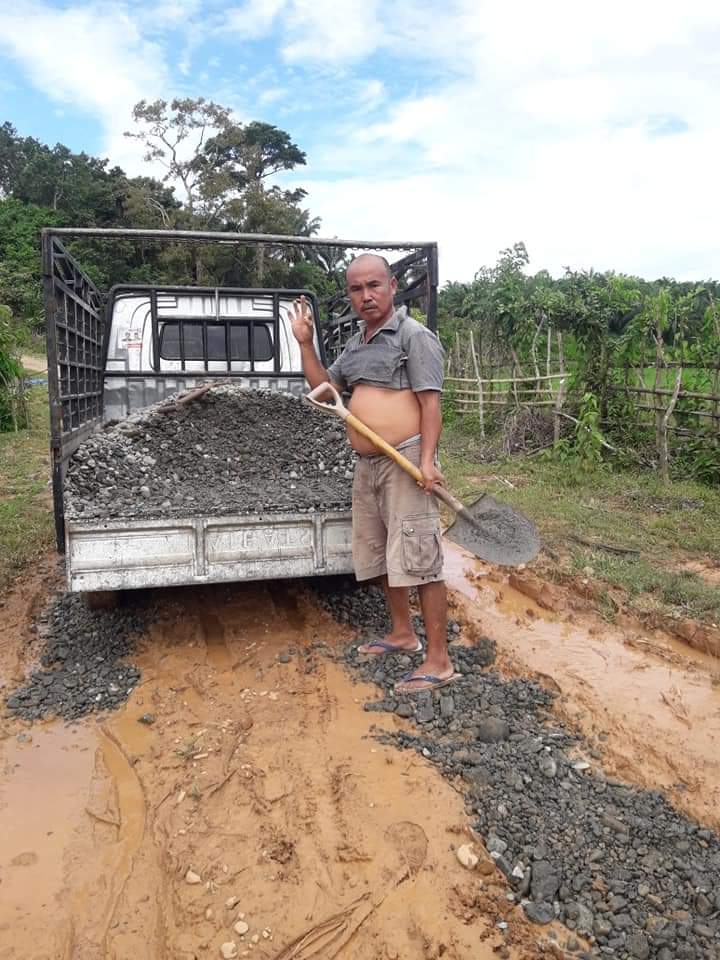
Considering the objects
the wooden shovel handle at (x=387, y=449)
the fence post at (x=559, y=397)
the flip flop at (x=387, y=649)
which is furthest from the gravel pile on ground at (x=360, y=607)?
the fence post at (x=559, y=397)

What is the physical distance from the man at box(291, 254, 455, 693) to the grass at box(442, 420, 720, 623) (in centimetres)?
192

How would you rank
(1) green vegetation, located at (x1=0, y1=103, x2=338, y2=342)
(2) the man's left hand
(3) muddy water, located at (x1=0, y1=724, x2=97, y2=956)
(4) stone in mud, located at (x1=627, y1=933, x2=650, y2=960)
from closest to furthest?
(4) stone in mud, located at (x1=627, y1=933, x2=650, y2=960)
(3) muddy water, located at (x1=0, y1=724, x2=97, y2=956)
(2) the man's left hand
(1) green vegetation, located at (x1=0, y1=103, x2=338, y2=342)

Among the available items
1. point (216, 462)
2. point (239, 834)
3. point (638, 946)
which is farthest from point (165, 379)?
point (638, 946)

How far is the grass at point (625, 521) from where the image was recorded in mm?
4688

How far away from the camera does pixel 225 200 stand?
27.6 m

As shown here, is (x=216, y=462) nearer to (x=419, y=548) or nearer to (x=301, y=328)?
(x=301, y=328)

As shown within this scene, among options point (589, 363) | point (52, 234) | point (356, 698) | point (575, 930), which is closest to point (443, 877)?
point (575, 930)

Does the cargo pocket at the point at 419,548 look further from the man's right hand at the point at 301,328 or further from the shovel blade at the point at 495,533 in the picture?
the man's right hand at the point at 301,328

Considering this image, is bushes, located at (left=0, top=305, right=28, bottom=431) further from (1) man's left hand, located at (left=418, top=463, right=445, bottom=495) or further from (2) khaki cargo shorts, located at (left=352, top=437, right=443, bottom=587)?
(1) man's left hand, located at (left=418, top=463, right=445, bottom=495)

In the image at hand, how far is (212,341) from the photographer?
18.6ft

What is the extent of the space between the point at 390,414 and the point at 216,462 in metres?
1.64

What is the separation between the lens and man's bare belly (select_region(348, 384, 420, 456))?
316cm

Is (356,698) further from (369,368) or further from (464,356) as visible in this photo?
(464,356)

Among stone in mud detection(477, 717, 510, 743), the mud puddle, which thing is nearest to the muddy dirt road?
the mud puddle
